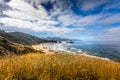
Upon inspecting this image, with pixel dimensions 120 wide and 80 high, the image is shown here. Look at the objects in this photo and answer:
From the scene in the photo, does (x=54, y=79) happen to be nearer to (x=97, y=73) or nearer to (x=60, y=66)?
(x=60, y=66)

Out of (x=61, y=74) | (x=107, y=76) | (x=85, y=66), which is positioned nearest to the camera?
(x=61, y=74)

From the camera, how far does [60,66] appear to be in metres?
7.43

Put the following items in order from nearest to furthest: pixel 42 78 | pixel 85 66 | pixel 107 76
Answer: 1. pixel 42 78
2. pixel 107 76
3. pixel 85 66

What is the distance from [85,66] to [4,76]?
3940mm

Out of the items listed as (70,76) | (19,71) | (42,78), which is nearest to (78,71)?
(70,76)

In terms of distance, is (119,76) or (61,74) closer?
(61,74)

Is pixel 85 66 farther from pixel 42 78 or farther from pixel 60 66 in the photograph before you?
pixel 42 78

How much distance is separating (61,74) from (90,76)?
1.38m

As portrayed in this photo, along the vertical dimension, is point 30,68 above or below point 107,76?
above

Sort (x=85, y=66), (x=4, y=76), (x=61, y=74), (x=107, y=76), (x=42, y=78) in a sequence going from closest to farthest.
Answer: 1. (x=4, y=76)
2. (x=42, y=78)
3. (x=61, y=74)
4. (x=107, y=76)
5. (x=85, y=66)

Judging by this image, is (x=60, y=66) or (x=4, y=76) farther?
(x=60, y=66)

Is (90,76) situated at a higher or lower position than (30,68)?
lower

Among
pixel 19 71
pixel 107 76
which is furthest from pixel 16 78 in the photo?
pixel 107 76

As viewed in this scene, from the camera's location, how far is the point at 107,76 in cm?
735
